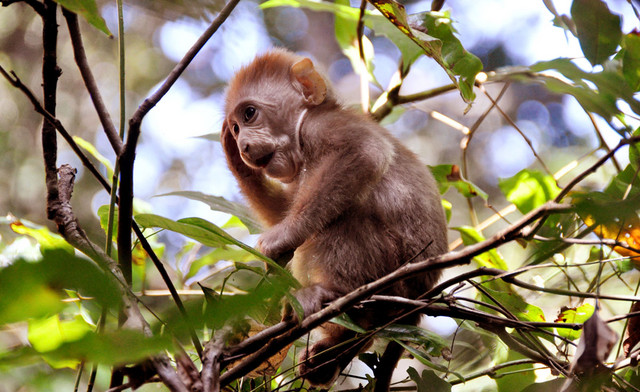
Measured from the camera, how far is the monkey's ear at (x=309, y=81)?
2672mm

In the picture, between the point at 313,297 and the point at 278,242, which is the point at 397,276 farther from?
the point at 278,242

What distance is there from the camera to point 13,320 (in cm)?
42

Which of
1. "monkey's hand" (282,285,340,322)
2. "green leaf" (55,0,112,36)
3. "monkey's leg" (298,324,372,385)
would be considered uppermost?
"green leaf" (55,0,112,36)

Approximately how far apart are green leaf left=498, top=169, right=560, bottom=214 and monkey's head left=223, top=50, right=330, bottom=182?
0.90m

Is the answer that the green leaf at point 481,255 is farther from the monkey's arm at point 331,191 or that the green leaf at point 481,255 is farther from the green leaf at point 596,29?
the green leaf at point 596,29

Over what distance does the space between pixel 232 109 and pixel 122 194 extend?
5.30 feet

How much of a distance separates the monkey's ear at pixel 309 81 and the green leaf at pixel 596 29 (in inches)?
50.0

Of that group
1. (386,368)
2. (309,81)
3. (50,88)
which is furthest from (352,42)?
(50,88)

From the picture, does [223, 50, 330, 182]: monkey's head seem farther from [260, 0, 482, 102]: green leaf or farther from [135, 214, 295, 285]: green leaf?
[135, 214, 295, 285]: green leaf

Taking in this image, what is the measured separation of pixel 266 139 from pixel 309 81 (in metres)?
0.38

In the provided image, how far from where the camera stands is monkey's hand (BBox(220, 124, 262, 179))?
2730 millimetres

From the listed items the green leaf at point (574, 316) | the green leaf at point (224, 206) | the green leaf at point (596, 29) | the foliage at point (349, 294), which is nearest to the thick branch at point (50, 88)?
the foliage at point (349, 294)

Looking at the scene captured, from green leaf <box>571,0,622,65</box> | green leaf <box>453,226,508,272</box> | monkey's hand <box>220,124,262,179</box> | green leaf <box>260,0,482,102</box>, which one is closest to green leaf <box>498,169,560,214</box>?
green leaf <box>453,226,508,272</box>

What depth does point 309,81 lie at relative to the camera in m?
2.72
